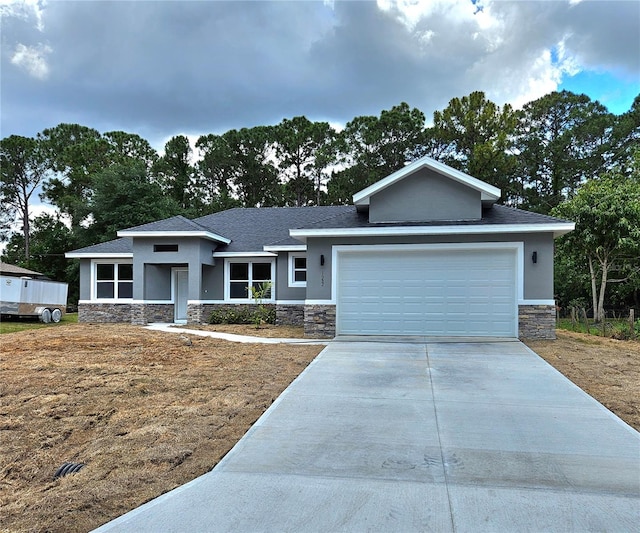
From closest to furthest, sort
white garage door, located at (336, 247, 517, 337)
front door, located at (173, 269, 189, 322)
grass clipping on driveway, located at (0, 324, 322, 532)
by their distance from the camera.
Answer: grass clipping on driveway, located at (0, 324, 322, 532) → white garage door, located at (336, 247, 517, 337) → front door, located at (173, 269, 189, 322)

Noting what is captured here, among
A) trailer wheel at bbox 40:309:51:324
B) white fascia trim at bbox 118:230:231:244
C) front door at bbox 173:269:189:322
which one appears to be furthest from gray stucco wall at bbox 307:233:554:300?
trailer wheel at bbox 40:309:51:324

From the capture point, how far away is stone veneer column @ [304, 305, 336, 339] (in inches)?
477

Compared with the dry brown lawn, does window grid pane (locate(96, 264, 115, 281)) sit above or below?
above

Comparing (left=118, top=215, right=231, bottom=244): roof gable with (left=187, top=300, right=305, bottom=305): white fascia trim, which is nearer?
(left=118, top=215, right=231, bottom=244): roof gable

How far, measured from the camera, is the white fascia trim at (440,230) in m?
11.1

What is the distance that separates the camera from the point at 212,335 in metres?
12.8

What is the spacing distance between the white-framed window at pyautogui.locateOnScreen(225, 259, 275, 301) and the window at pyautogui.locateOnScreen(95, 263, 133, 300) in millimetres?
4390

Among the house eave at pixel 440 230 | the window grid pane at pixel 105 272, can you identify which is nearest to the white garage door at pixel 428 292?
the house eave at pixel 440 230

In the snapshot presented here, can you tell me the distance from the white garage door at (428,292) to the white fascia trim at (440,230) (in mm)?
515

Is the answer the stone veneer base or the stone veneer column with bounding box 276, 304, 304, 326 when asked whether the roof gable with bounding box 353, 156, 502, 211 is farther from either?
the stone veneer column with bounding box 276, 304, 304, 326

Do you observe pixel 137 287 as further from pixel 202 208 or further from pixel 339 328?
pixel 202 208

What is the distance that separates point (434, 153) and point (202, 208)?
17.5 m

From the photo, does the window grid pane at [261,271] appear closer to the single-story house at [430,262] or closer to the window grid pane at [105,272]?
the single-story house at [430,262]

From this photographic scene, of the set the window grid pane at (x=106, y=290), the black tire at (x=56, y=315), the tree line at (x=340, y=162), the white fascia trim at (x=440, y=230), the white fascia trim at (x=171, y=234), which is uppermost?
the tree line at (x=340, y=162)
